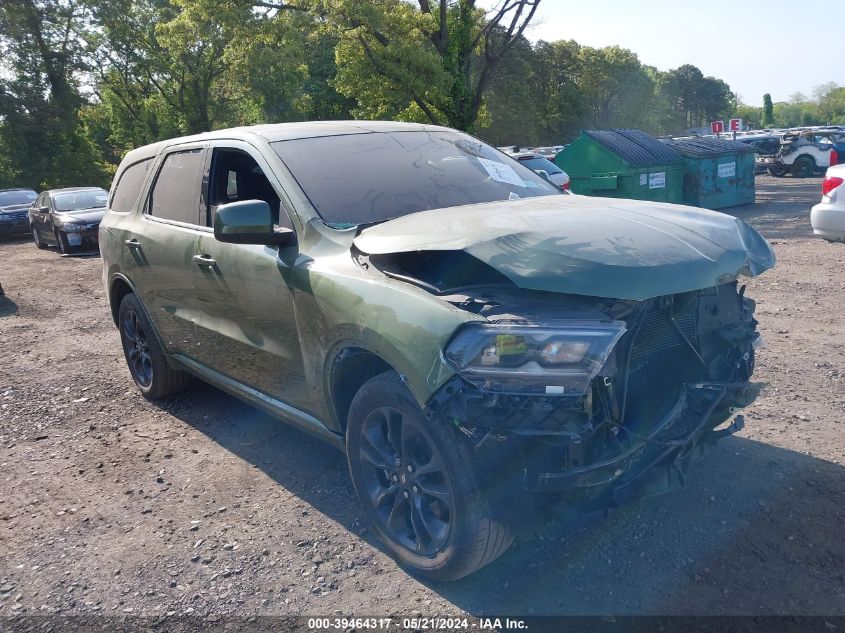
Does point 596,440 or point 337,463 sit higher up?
point 596,440

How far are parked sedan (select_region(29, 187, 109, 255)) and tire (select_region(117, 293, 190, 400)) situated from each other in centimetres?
1205

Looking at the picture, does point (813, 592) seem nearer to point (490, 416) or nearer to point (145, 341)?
point (490, 416)

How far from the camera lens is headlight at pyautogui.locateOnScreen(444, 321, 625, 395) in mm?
2691

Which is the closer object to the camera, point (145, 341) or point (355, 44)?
point (145, 341)

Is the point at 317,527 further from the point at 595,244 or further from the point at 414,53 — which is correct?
the point at 414,53

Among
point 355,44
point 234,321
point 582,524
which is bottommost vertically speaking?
point 582,524

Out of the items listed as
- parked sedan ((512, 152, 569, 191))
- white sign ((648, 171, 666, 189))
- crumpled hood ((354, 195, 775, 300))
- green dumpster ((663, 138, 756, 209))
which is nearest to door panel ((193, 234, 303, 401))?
crumpled hood ((354, 195, 775, 300))

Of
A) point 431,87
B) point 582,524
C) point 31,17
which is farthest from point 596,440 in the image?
point 31,17

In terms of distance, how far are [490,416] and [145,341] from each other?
3746 mm

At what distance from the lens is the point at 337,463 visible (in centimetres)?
448

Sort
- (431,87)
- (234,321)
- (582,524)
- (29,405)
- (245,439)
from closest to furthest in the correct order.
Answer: (582,524) < (234,321) < (245,439) < (29,405) < (431,87)

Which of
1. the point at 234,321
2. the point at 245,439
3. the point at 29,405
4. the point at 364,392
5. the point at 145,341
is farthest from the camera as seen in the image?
the point at 29,405

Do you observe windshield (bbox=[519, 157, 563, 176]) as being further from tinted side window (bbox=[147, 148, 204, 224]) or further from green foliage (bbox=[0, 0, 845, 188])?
tinted side window (bbox=[147, 148, 204, 224])

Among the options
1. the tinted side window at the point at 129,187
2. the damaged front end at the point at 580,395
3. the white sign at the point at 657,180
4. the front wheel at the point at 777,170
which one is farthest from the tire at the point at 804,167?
the damaged front end at the point at 580,395
